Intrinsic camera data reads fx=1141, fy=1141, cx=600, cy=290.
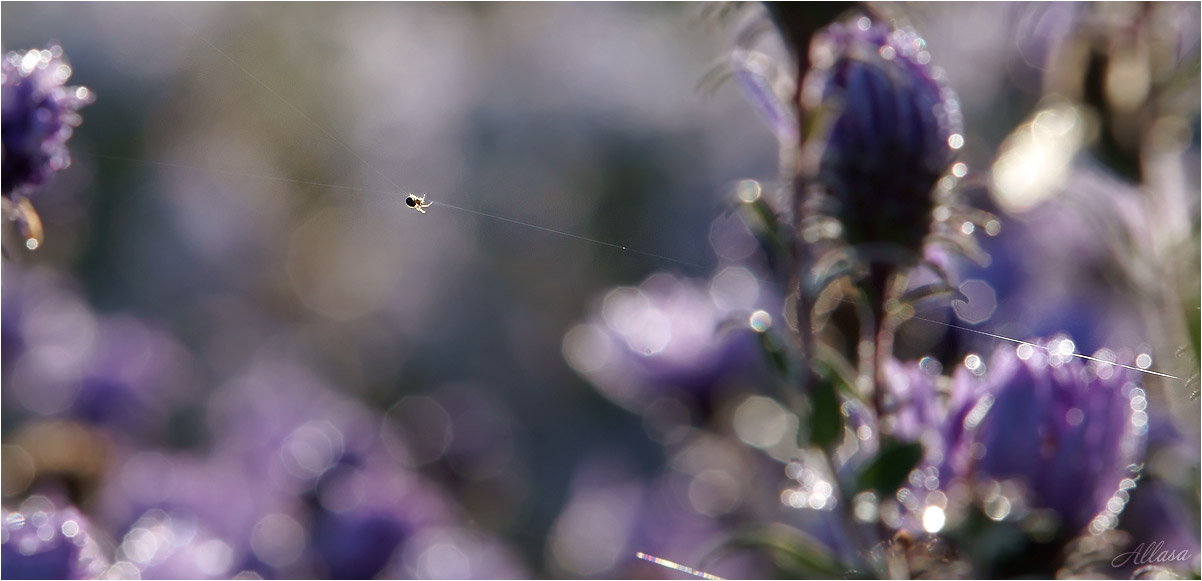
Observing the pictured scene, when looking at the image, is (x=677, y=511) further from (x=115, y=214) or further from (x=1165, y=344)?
(x=115, y=214)

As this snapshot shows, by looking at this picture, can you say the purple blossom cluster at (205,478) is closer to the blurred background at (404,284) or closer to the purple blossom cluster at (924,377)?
the blurred background at (404,284)

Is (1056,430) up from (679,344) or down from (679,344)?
down

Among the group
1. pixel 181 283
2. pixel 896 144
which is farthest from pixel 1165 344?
pixel 181 283

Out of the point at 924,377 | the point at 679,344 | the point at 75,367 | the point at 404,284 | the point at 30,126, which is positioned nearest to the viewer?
the point at 30,126

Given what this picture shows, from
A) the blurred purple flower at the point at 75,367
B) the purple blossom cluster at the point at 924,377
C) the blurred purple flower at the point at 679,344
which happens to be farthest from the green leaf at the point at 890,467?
the blurred purple flower at the point at 75,367

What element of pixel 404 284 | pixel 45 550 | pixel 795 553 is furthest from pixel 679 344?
pixel 404 284
